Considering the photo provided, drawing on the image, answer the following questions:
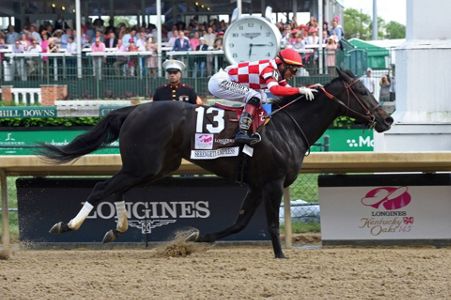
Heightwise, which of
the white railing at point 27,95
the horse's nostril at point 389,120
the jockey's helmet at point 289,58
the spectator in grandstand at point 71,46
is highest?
the spectator in grandstand at point 71,46

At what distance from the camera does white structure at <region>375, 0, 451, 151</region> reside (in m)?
12.0

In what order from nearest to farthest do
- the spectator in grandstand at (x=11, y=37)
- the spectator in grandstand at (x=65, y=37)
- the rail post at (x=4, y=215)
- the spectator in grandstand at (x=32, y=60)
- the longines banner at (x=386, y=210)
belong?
the rail post at (x=4, y=215) < the longines banner at (x=386, y=210) < the spectator in grandstand at (x=32, y=60) < the spectator in grandstand at (x=65, y=37) < the spectator in grandstand at (x=11, y=37)

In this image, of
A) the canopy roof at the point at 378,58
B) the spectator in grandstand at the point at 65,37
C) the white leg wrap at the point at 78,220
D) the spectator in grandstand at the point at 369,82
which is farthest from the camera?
the spectator in grandstand at the point at 65,37

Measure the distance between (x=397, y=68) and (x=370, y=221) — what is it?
2314mm

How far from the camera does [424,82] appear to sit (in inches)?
476

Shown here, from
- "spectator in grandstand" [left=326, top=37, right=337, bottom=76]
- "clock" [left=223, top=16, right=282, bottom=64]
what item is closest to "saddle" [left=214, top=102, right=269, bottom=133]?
"clock" [left=223, top=16, right=282, bottom=64]

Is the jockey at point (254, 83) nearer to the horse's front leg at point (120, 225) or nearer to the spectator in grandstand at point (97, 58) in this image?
the horse's front leg at point (120, 225)

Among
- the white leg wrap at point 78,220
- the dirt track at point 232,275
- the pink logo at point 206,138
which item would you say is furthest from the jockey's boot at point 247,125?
the white leg wrap at point 78,220

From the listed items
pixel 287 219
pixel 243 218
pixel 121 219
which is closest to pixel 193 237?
pixel 243 218

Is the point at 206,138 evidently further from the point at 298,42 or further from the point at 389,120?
the point at 298,42

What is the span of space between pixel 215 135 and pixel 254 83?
2.15 feet

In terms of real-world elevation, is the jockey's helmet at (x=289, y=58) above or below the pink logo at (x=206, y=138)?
above

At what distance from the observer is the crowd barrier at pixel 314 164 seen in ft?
33.8

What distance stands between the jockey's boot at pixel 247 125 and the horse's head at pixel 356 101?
0.95 metres
